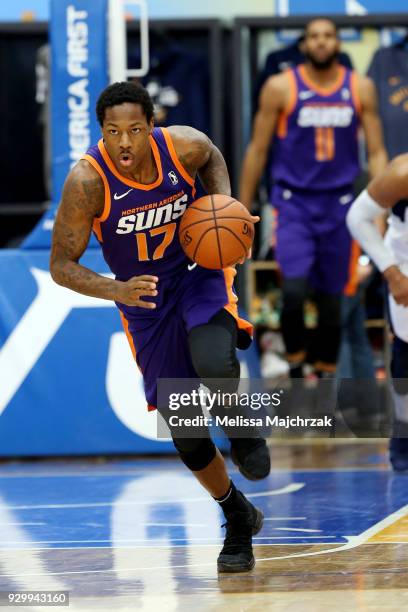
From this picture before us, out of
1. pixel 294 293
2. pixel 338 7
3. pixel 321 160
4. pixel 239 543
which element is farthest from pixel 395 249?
pixel 338 7

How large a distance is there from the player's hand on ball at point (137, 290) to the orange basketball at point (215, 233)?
29 cm

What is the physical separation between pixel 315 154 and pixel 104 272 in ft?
5.56

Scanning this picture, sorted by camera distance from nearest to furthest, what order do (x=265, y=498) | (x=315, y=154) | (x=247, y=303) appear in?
(x=265, y=498)
(x=315, y=154)
(x=247, y=303)

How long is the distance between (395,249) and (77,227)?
2524mm

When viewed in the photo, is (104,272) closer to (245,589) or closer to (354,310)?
(354,310)

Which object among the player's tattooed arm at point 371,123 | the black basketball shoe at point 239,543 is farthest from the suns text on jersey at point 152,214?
the player's tattooed arm at point 371,123

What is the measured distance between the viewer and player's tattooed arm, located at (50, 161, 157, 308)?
4676 millimetres

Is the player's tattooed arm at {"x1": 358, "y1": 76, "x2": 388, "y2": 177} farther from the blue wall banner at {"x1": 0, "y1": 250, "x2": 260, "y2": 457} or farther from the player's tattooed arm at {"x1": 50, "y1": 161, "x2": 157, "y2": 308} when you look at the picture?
the player's tattooed arm at {"x1": 50, "y1": 161, "x2": 157, "y2": 308}

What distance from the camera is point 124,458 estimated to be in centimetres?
765

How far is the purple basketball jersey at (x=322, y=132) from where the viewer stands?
8125 mm

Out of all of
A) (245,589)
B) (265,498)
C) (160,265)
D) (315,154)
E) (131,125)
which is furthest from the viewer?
(315,154)

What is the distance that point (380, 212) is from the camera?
21.7 feet

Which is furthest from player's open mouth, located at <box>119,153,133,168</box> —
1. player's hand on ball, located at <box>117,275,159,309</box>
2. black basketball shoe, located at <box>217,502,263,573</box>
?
black basketball shoe, located at <box>217,502,263,573</box>

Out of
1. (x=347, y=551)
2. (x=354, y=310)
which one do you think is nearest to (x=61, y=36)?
(x=354, y=310)
